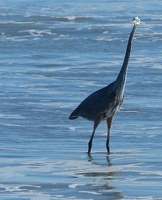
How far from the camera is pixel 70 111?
35.0 ft

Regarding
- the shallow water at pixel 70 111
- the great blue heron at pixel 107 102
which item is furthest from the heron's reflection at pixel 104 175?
the great blue heron at pixel 107 102

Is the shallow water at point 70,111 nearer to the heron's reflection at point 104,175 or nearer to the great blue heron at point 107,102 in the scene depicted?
the heron's reflection at point 104,175

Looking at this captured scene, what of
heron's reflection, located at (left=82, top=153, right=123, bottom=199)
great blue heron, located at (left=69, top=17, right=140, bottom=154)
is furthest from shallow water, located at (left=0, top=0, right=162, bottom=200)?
great blue heron, located at (left=69, top=17, right=140, bottom=154)

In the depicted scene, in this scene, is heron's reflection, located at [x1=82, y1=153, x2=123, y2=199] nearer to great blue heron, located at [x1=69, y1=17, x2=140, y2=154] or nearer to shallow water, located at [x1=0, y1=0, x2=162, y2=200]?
shallow water, located at [x1=0, y1=0, x2=162, y2=200]

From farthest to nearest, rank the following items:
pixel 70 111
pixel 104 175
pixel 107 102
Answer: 1. pixel 70 111
2. pixel 107 102
3. pixel 104 175

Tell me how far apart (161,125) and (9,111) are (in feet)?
7.62

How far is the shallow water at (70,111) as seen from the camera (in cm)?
643

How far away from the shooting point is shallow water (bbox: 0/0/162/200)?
253 inches

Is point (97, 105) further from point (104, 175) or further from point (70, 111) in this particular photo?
point (70, 111)

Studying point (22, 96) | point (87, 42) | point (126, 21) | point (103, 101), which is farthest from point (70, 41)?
point (103, 101)

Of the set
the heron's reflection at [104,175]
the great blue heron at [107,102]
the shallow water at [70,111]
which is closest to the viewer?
the heron's reflection at [104,175]

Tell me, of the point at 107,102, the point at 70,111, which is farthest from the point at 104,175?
the point at 70,111

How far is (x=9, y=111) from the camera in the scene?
35.2 feet

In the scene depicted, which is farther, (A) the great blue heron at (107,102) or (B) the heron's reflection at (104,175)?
(A) the great blue heron at (107,102)
